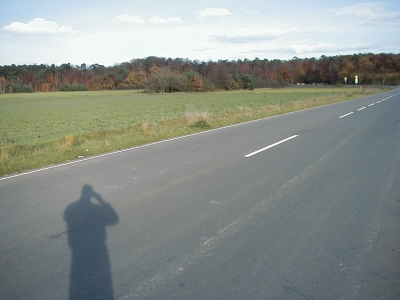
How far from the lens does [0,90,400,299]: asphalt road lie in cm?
358

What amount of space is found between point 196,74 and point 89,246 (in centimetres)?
9590

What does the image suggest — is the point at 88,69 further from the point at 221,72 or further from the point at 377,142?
the point at 377,142

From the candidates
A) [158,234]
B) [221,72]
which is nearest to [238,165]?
[158,234]

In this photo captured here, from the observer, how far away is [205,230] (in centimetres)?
489

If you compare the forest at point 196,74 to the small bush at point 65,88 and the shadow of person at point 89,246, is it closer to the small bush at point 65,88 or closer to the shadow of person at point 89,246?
the small bush at point 65,88

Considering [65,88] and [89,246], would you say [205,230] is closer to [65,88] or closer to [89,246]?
[89,246]

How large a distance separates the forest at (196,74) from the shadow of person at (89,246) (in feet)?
292

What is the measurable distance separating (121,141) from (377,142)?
348 inches

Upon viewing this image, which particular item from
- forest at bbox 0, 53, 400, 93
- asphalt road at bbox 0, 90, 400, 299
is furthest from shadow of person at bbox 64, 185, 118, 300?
forest at bbox 0, 53, 400, 93

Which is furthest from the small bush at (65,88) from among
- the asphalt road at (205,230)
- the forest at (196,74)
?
the asphalt road at (205,230)

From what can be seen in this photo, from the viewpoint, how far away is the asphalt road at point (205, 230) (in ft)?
11.7

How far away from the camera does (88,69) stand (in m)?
142

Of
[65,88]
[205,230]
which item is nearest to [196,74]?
[65,88]

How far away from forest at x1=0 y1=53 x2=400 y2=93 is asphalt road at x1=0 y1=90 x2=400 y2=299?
3435 inches
